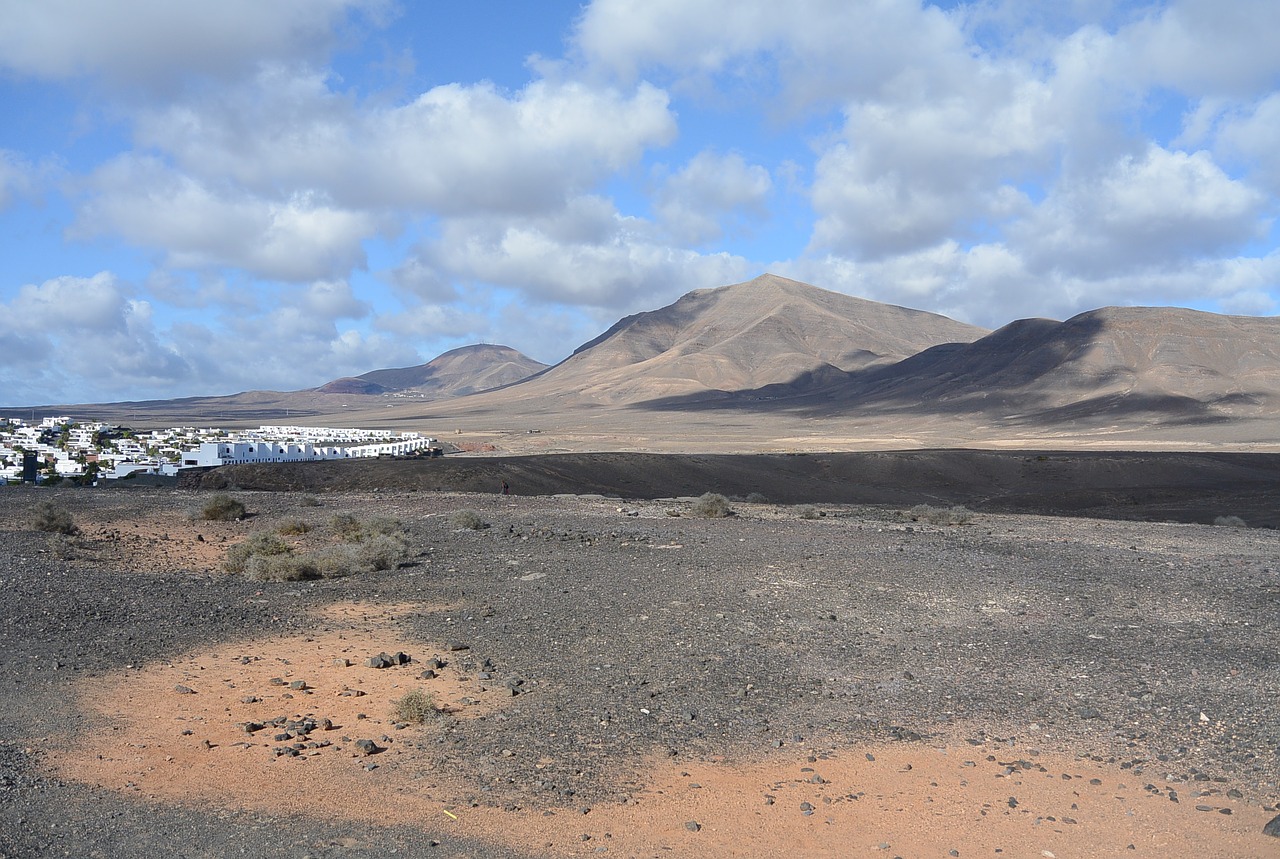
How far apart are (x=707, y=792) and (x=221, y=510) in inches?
679

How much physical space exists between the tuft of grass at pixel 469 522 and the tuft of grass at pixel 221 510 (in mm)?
4947

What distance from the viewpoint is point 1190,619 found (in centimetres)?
1254

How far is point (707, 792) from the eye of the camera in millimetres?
7121

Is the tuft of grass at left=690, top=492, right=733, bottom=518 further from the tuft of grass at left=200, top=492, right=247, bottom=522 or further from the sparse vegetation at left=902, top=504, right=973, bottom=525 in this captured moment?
the tuft of grass at left=200, top=492, right=247, bottom=522

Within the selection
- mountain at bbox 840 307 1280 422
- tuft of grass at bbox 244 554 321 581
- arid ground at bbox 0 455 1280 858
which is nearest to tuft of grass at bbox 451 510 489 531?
arid ground at bbox 0 455 1280 858

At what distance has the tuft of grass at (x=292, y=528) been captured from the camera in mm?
19812

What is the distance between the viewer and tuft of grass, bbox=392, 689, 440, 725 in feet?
27.6

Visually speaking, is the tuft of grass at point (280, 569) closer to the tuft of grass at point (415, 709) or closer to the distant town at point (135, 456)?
the tuft of grass at point (415, 709)

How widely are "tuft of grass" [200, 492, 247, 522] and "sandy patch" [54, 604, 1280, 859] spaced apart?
13055 millimetres

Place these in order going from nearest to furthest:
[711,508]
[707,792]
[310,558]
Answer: [707,792] → [310,558] → [711,508]

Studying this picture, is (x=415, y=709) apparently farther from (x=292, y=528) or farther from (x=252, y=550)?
(x=292, y=528)

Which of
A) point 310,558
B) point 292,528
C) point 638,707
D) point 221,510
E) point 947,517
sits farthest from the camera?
point 947,517

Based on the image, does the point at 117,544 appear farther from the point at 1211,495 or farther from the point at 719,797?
the point at 1211,495

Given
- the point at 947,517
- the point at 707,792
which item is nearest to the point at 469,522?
the point at 947,517
